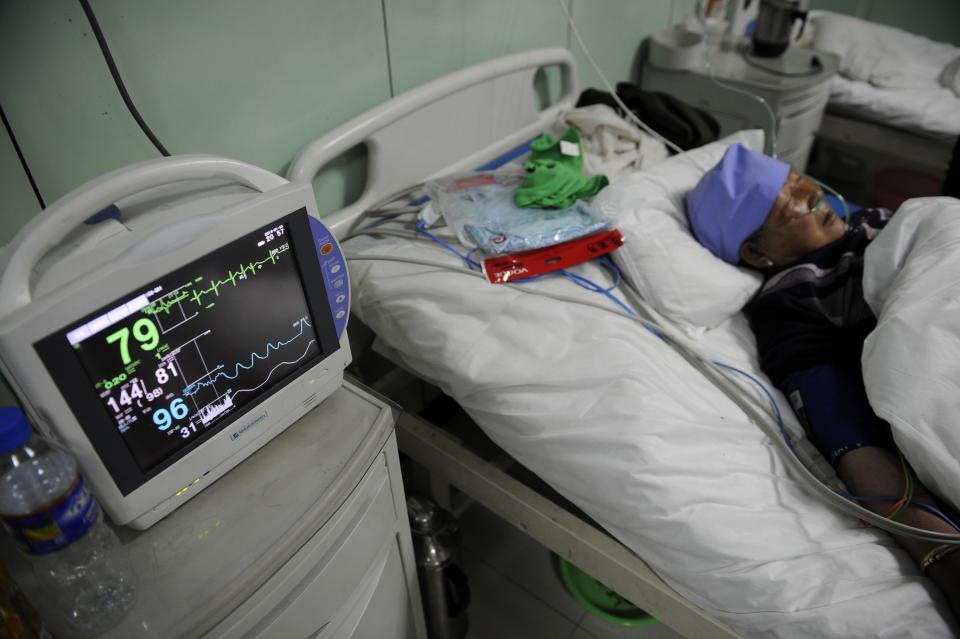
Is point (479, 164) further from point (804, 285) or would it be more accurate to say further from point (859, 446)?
point (859, 446)

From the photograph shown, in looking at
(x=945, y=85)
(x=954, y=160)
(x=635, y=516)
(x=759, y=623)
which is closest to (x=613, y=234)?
(x=635, y=516)

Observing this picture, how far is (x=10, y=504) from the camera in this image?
0.58 meters

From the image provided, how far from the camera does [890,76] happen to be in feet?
7.88

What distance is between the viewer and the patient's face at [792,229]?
1224 millimetres

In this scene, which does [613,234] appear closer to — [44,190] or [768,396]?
[768,396]

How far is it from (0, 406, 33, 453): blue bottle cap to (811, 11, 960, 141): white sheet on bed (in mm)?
2758

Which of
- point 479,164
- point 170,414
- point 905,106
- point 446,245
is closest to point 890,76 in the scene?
point 905,106

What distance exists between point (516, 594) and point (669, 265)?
2.87 ft

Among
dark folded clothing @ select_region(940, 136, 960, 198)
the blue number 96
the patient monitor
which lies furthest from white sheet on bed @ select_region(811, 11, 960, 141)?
the blue number 96

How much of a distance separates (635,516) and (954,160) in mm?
1658

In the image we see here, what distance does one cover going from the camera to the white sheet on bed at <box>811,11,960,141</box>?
7.44 feet

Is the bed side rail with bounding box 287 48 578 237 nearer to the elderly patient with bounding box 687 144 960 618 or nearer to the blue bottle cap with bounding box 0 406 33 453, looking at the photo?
the elderly patient with bounding box 687 144 960 618

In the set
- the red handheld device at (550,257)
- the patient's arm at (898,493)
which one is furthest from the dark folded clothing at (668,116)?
the patient's arm at (898,493)

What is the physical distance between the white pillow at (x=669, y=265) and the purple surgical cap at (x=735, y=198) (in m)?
0.04
